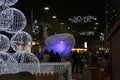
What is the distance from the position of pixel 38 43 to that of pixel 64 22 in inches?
378

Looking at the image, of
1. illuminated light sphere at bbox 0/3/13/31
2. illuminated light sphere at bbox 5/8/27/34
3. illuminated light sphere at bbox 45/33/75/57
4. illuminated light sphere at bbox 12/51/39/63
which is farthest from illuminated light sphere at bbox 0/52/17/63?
illuminated light sphere at bbox 45/33/75/57

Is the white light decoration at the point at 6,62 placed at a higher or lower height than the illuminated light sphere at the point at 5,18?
Result: lower

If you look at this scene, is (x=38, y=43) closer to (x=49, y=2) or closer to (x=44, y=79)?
(x=49, y=2)

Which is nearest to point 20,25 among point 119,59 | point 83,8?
point 119,59

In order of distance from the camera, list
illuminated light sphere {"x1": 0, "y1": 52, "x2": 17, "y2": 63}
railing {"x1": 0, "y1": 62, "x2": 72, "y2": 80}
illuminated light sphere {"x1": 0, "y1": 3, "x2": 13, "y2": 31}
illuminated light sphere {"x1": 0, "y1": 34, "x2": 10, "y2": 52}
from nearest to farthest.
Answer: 1. illuminated light sphere {"x1": 0, "y1": 3, "x2": 13, "y2": 31}
2. illuminated light sphere {"x1": 0, "y1": 34, "x2": 10, "y2": 52}
3. illuminated light sphere {"x1": 0, "y1": 52, "x2": 17, "y2": 63}
4. railing {"x1": 0, "y1": 62, "x2": 72, "y2": 80}

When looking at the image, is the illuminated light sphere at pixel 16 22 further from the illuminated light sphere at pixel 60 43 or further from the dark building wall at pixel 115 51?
the illuminated light sphere at pixel 60 43

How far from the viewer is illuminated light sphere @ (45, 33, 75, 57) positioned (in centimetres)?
2520

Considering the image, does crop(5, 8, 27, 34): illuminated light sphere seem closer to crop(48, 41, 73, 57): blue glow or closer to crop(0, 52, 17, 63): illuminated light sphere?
crop(0, 52, 17, 63): illuminated light sphere

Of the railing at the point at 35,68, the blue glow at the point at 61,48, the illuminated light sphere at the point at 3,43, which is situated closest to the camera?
the illuminated light sphere at the point at 3,43

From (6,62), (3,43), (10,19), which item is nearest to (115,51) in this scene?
(10,19)

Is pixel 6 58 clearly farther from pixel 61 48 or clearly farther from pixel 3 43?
pixel 61 48

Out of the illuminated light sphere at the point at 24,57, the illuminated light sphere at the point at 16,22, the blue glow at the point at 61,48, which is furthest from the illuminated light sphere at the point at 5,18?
the blue glow at the point at 61,48

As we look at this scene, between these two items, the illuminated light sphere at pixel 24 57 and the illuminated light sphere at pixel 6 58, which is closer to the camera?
the illuminated light sphere at pixel 6 58

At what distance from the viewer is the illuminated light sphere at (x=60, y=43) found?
2520 centimetres
